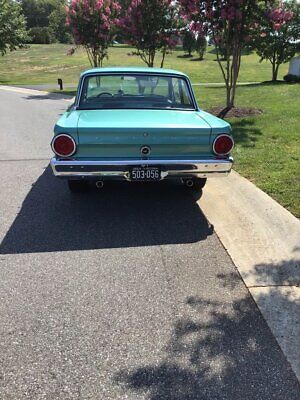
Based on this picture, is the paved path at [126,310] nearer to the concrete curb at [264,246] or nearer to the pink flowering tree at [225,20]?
the concrete curb at [264,246]

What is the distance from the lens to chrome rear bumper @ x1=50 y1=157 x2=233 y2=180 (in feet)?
14.7

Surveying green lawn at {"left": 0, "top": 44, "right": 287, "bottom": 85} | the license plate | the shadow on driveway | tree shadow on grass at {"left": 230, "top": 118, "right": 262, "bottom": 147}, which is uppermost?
the license plate

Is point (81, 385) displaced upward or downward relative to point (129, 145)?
downward

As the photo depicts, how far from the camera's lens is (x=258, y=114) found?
1162 centimetres

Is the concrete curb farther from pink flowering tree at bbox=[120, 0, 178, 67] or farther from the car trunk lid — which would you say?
pink flowering tree at bbox=[120, 0, 178, 67]

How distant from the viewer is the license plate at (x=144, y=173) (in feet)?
14.9

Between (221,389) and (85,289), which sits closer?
(221,389)

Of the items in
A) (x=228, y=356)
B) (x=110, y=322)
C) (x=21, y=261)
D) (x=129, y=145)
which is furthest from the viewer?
(x=129, y=145)

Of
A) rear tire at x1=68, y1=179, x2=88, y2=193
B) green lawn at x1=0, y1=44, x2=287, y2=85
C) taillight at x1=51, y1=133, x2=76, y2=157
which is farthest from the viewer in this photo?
green lawn at x1=0, y1=44, x2=287, y2=85

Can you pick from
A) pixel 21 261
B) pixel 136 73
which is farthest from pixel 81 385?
pixel 136 73

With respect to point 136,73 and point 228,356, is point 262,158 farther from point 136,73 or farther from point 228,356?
point 228,356

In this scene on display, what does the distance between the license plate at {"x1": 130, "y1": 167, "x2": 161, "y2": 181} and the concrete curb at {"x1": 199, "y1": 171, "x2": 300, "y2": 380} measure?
0.84 m

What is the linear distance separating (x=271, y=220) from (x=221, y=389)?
8.58ft

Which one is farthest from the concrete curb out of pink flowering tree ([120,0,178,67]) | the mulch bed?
pink flowering tree ([120,0,178,67])
